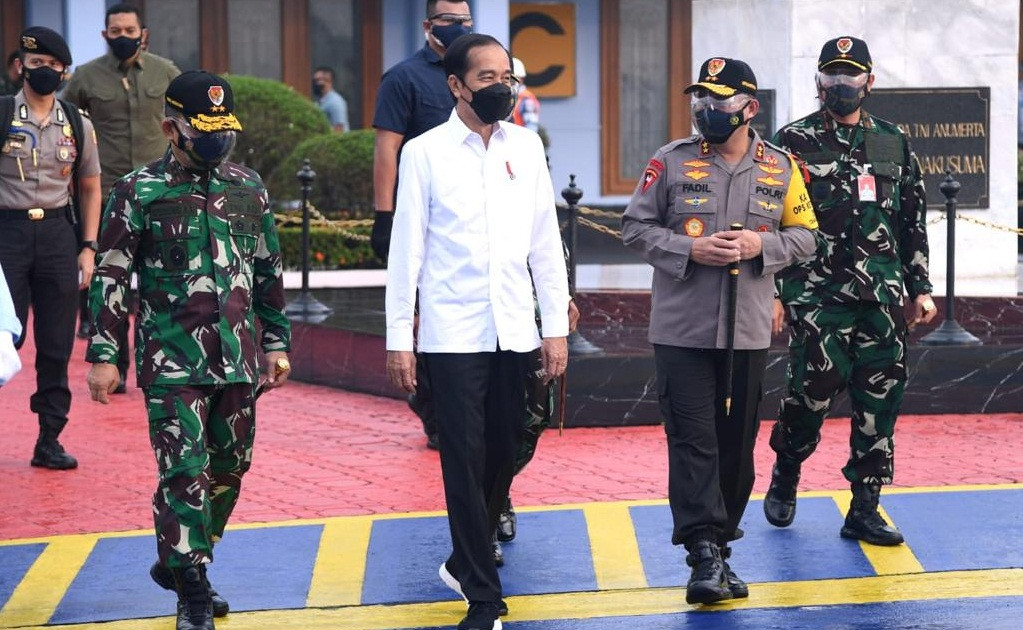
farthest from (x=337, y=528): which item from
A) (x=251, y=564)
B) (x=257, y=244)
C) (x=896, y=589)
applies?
(x=896, y=589)

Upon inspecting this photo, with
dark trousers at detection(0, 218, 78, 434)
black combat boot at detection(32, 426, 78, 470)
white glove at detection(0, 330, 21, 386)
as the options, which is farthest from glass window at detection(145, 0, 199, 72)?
white glove at detection(0, 330, 21, 386)

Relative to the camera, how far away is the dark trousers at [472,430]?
21.0 ft

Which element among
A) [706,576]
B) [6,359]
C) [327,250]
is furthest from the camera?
[327,250]

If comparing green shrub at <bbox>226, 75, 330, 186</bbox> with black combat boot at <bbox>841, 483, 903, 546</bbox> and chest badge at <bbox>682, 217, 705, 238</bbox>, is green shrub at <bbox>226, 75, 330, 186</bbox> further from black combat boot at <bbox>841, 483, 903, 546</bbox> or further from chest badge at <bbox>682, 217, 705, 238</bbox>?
chest badge at <bbox>682, 217, 705, 238</bbox>

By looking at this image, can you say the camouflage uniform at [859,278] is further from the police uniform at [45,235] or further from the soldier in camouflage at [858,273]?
the police uniform at [45,235]

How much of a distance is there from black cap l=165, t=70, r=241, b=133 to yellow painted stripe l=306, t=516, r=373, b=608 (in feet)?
5.77

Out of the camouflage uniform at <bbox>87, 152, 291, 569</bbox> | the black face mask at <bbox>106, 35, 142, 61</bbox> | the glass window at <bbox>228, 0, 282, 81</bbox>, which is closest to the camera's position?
the camouflage uniform at <bbox>87, 152, 291, 569</bbox>

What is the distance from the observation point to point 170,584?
257 inches

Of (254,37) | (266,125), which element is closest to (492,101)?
(266,125)

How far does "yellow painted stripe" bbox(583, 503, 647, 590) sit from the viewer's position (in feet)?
23.6

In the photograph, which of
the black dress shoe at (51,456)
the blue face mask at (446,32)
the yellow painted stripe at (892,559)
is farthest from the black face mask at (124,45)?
the yellow painted stripe at (892,559)

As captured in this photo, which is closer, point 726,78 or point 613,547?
point 726,78

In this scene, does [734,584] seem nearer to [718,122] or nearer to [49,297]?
[718,122]

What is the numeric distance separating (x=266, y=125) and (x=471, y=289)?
12.7 m
